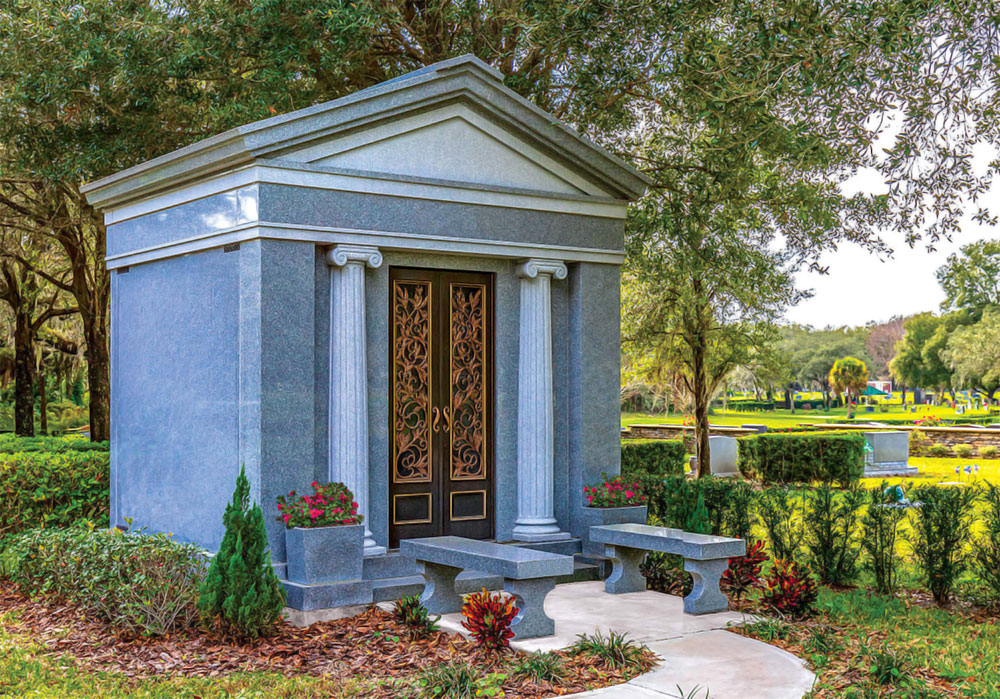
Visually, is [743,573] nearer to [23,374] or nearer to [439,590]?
[439,590]

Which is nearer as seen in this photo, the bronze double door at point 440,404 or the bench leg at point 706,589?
the bench leg at point 706,589

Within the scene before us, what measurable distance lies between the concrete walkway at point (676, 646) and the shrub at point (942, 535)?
2137 mm

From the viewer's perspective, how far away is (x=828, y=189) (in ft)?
46.0

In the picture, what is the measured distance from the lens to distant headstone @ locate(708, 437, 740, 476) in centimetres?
2339

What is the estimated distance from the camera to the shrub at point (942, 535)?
8820mm

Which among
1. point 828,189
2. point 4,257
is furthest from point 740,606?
point 4,257

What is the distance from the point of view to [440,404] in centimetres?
944

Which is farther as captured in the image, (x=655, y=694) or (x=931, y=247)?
(x=931, y=247)

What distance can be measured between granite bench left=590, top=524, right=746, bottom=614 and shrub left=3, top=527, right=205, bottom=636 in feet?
11.9

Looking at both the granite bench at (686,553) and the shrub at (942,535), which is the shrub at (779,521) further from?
the granite bench at (686,553)

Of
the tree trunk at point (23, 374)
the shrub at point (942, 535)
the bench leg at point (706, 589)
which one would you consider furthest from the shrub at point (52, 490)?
the tree trunk at point (23, 374)

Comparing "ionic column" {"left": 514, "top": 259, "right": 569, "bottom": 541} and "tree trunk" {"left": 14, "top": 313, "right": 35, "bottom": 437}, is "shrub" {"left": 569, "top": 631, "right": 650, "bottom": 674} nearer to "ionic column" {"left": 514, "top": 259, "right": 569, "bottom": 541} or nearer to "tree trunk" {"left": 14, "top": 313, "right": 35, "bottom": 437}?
"ionic column" {"left": 514, "top": 259, "right": 569, "bottom": 541}

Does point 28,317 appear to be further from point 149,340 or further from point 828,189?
point 828,189

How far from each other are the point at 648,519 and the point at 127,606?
18.2 ft
